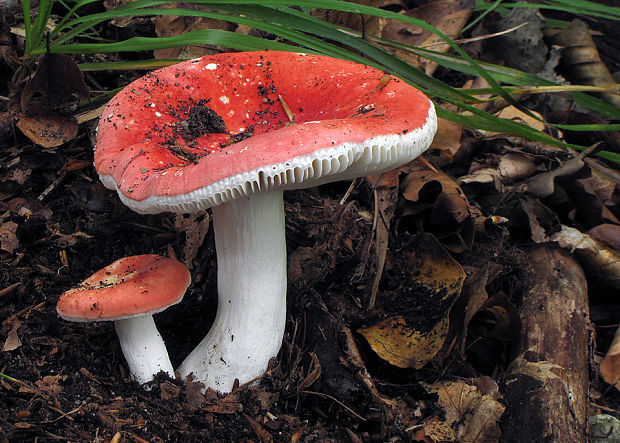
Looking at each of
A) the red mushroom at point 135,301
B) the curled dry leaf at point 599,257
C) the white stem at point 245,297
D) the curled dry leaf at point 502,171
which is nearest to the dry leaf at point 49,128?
the red mushroom at point 135,301

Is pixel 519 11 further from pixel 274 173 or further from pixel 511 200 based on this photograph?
pixel 274 173

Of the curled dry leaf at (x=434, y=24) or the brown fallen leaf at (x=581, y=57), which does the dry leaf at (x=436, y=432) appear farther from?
the brown fallen leaf at (x=581, y=57)

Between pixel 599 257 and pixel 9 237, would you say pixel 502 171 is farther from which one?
pixel 9 237

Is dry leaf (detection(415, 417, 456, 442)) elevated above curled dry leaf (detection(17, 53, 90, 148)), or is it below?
below

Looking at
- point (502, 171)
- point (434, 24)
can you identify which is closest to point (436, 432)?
point (502, 171)

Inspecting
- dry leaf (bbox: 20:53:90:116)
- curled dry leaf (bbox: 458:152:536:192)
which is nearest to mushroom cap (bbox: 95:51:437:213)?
dry leaf (bbox: 20:53:90:116)

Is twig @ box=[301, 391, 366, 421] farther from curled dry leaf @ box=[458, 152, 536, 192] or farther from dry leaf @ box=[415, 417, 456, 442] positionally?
curled dry leaf @ box=[458, 152, 536, 192]
